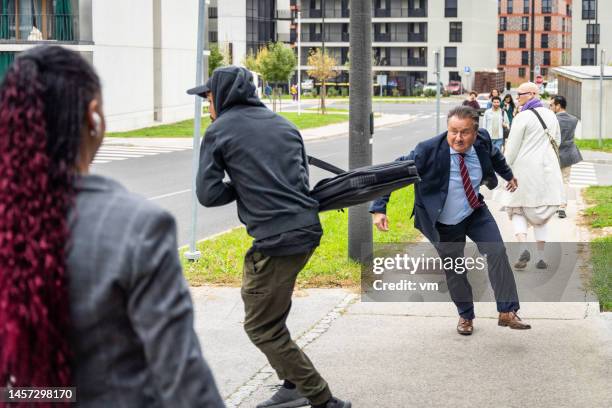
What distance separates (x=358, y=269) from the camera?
10.0 m

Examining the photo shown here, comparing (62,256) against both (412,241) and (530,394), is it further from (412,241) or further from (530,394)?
(412,241)

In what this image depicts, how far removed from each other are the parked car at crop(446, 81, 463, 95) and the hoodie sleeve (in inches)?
3703

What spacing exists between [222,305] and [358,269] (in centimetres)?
178

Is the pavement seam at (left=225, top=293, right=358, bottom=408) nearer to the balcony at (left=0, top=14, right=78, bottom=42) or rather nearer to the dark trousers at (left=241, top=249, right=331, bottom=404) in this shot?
the dark trousers at (left=241, top=249, right=331, bottom=404)

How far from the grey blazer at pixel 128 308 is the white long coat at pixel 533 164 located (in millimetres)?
8247

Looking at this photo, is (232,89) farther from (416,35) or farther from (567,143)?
(416,35)

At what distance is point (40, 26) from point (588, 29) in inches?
3704

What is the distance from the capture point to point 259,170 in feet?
17.5

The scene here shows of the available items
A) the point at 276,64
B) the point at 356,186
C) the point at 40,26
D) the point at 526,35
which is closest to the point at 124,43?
the point at 40,26

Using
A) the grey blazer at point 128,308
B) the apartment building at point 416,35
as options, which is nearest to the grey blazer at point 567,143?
the grey blazer at point 128,308

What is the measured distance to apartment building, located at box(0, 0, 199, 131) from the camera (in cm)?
3931

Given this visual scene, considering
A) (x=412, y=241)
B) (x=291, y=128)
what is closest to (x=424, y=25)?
(x=412, y=241)

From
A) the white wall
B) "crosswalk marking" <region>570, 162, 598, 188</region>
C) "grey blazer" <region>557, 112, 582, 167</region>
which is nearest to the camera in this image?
"grey blazer" <region>557, 112, 582, 167</region>

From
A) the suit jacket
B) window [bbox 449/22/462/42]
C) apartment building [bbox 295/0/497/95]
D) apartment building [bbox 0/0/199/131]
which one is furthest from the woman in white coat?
window [bbox 449/22/462/42]
